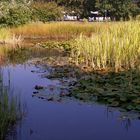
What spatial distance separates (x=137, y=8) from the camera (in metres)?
39.1

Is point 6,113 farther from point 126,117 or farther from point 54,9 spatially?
point 54,9

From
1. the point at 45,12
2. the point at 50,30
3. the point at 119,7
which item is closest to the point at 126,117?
the point at 50,30

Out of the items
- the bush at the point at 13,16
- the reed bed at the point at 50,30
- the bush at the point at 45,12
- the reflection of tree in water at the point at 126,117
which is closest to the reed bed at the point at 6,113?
the reflection of tree in water at the point at 126,117

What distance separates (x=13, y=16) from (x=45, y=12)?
6924mm

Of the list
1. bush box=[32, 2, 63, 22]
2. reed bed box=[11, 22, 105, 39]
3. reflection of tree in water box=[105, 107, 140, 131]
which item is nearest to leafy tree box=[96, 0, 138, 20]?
bush box=[32, 2, 63, 22]

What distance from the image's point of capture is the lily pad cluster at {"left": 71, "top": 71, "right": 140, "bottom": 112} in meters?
7.35

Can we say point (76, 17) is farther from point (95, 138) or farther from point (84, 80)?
point (95, 138)

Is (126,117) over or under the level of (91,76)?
under

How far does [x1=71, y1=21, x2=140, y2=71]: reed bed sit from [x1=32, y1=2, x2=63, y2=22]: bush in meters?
18.3

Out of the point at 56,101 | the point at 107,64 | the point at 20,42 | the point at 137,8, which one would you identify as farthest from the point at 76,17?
the point at 56,101

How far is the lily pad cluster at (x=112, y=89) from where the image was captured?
7.35 m

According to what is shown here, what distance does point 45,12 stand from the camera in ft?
104

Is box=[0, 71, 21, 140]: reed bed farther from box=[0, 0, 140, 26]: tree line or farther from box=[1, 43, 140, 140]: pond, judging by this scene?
box=[0, 0, 140, 26]: tree line

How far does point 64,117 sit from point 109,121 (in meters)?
0.78
